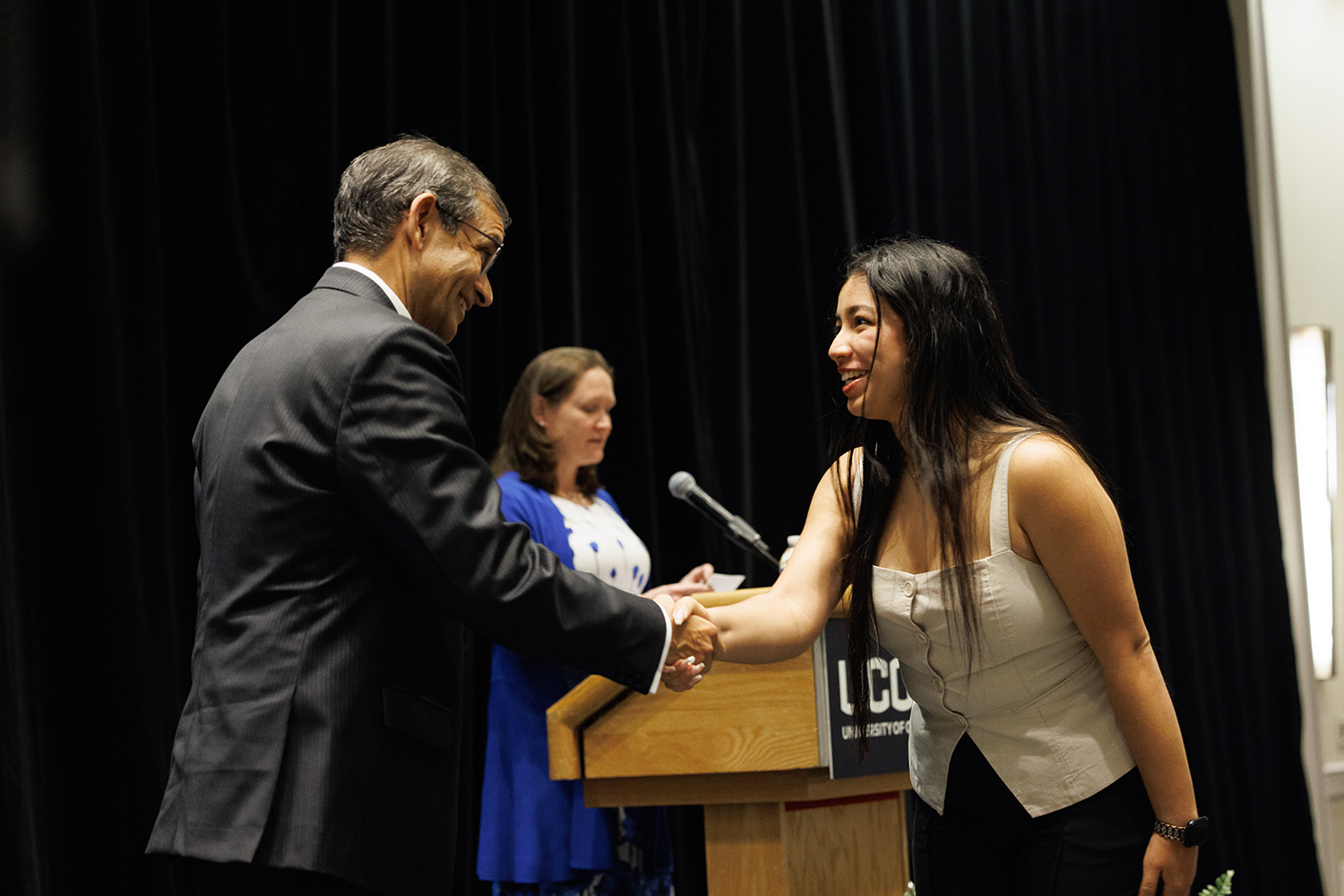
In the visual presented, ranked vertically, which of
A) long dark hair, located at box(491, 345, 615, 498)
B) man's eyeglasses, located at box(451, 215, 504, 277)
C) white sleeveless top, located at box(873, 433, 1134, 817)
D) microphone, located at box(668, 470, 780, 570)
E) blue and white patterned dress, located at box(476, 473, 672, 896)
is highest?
man's eyeglasses, located at box(451, 215, 504, 277)

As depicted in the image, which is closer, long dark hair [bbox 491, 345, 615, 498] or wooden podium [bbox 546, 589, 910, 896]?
wooden podium [bbox 546, 589, 910, 896]

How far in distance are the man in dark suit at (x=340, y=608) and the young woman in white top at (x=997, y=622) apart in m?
0.51

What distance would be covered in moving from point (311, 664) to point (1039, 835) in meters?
0.96

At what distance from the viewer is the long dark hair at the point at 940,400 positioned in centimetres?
166

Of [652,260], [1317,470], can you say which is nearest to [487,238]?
[652,260]

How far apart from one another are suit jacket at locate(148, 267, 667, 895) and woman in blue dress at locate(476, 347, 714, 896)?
3.72 feet

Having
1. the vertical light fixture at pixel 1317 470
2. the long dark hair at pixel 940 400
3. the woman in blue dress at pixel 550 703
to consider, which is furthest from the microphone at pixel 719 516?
the vertical light fixture at pixel 1317 470

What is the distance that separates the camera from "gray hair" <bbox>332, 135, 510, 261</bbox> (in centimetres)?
187

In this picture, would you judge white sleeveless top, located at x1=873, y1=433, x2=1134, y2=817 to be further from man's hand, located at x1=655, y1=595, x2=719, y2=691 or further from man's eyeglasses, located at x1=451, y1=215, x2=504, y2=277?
man's eyeglasses, located at x1=451, y1=215, x2=504, y2=277

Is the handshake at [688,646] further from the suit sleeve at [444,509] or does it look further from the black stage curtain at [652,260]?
the black stage curtain at [652,260]

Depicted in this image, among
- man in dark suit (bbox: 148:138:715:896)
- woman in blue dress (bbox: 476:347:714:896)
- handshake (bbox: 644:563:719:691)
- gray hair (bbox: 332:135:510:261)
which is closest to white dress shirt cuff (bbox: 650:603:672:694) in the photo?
handshake (bbox: 644:563:719:691)

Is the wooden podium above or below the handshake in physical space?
below

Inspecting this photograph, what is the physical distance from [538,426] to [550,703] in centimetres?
74

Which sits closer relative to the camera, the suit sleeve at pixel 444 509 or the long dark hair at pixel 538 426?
the suit sleeve at pixel 444 509
